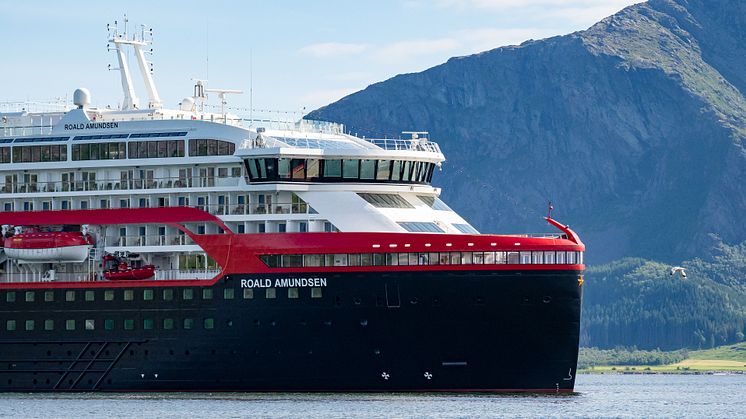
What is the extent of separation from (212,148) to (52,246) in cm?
761

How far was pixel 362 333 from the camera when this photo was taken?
62.8 m

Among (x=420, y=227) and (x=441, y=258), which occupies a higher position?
(x=420, y=227)

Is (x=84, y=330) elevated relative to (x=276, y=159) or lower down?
lower down

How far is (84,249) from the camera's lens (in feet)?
222

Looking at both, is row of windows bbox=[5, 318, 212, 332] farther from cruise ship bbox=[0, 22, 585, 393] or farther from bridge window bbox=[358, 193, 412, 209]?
bridge window bbox=[358, 193, 412, 209]

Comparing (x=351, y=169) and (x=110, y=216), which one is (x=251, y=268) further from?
(x=110, y=216)

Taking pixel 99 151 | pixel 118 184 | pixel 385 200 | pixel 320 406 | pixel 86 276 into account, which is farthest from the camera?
pixel 99 151

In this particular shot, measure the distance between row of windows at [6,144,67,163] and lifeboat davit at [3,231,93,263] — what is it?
368cm

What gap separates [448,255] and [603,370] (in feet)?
454

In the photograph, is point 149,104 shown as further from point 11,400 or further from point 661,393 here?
point 661,393

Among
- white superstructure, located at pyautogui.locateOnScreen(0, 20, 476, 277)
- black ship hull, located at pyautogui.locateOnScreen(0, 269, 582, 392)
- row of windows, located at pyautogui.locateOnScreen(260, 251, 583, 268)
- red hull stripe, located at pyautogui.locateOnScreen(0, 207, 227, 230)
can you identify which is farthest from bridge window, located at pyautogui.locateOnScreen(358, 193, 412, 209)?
red hull stripe, located at pyautogui.locateOnScreen(0, 207, 227, 230)

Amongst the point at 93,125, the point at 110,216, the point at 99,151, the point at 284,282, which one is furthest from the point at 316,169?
the point at 93,125

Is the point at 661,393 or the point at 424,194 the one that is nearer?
the point at 424,194

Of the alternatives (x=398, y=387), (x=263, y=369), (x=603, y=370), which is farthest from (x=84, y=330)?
(x=603, y=370)
